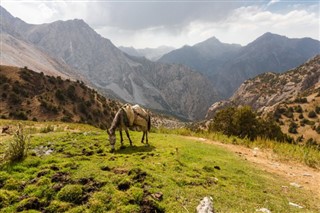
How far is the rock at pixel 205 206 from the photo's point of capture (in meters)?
8.94

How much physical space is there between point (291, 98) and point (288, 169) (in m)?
114

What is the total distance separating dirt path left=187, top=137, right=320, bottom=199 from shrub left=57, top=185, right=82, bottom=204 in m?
9.81

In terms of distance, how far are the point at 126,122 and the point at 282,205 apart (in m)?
9.57

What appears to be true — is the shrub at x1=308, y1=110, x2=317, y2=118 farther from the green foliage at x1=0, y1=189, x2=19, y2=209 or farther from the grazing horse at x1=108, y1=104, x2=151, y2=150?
the green foliage at x1=0, y1=189, x2=19, y2=209

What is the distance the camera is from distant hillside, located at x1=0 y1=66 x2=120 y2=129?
3046 inches

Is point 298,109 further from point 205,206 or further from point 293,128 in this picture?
point 205,206

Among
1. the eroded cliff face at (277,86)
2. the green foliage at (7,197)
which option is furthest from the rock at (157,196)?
the eroded cliff face at (277,86)

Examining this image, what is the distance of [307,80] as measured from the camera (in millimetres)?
147750

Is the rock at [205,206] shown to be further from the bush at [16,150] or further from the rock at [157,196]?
the bush at [16,150]

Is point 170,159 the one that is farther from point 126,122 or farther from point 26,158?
point 26,158

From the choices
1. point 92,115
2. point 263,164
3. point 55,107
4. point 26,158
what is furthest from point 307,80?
point 26,158

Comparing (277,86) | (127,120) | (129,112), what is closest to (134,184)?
(127,120)

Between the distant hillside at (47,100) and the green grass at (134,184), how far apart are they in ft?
210

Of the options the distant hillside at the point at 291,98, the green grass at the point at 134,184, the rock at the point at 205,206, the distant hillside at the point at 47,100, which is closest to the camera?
the rock at the point at 205,206
